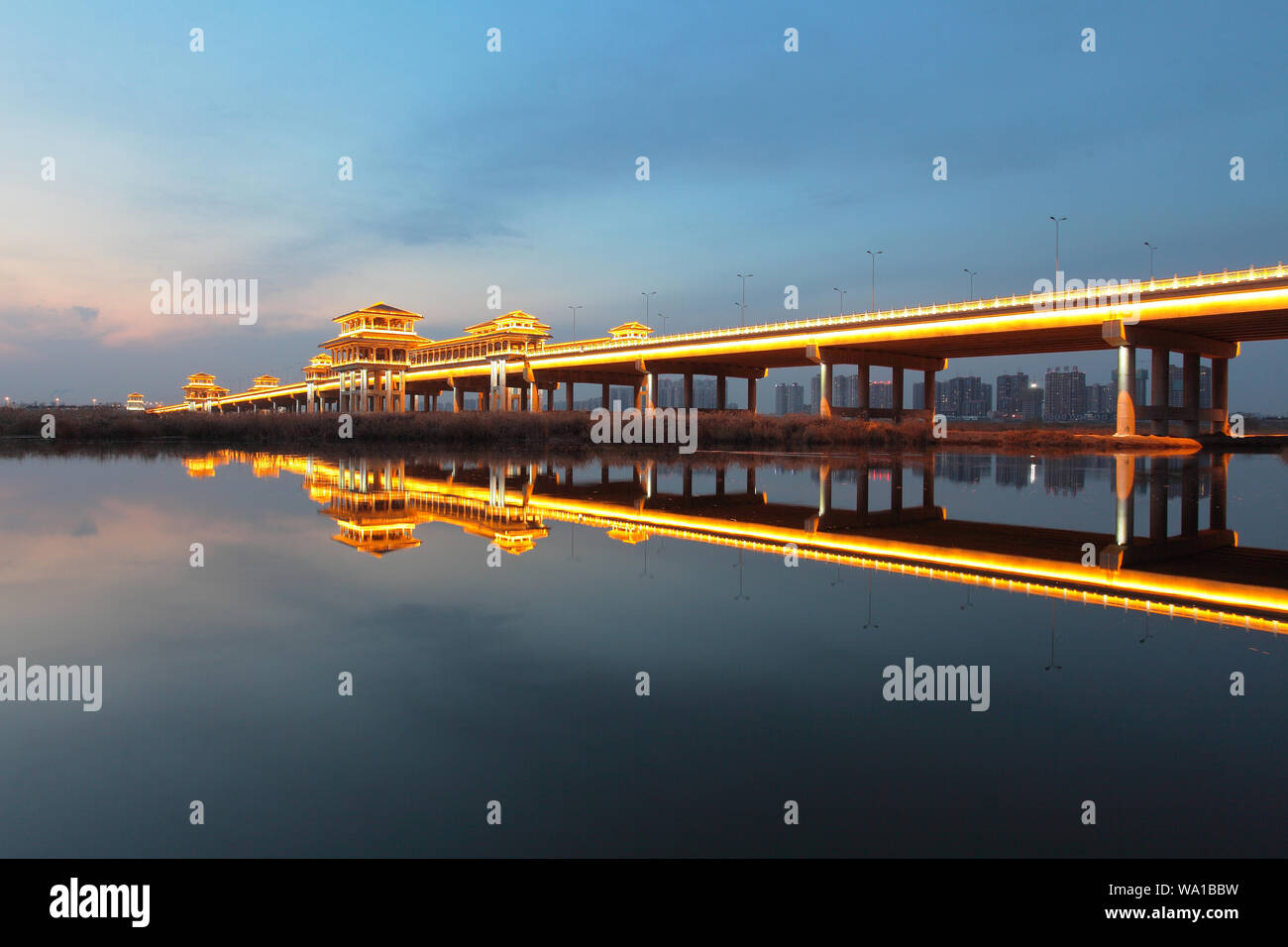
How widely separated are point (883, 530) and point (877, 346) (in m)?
44.9

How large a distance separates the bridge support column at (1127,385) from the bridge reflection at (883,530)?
71.1ft

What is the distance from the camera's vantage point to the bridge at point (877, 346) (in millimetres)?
38688

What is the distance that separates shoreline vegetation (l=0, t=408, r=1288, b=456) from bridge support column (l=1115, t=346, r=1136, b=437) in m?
1.06

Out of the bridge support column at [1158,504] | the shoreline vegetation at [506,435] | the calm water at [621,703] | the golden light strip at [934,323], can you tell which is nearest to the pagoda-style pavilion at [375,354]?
the golden light strip at [934,323]

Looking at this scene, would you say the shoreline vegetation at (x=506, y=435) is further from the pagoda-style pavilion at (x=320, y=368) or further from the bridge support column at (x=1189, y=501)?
the pagoda-style pavilion at (x=320, y=368)

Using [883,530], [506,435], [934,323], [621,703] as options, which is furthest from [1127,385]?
[621,703]

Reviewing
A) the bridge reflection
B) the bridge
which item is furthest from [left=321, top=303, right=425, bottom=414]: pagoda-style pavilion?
the bridge reflection

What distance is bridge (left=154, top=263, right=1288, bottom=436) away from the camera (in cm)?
3869

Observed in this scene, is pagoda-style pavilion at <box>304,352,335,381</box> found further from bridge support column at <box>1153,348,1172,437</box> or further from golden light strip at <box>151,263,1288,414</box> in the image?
bridge support column at <box>1153,348,1172,437</box>

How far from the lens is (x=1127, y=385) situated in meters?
41.7
